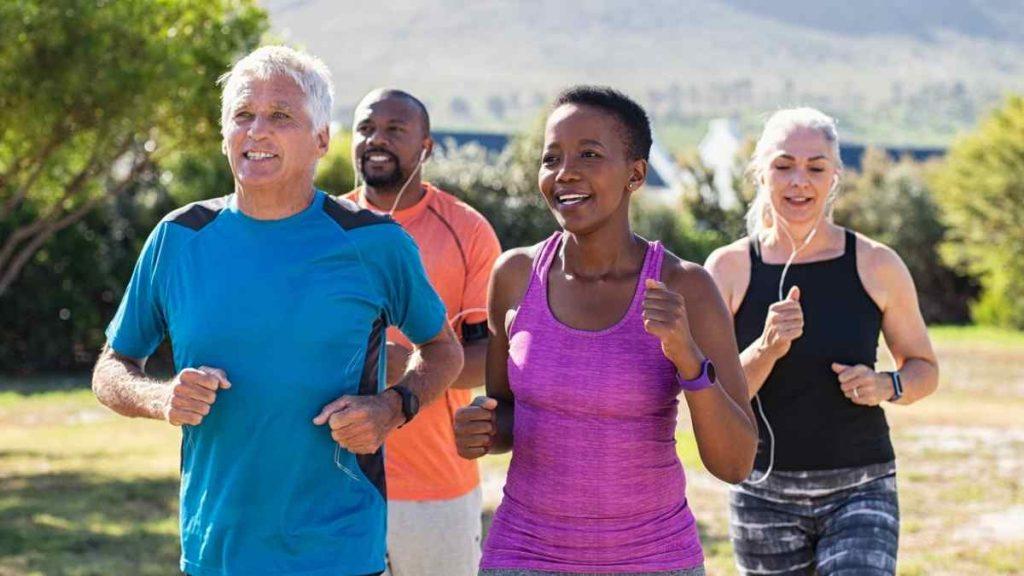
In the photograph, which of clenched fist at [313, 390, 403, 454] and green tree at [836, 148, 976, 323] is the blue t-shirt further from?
green tree at [836, 148, 976, 323]

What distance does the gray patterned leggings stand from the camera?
487 cm

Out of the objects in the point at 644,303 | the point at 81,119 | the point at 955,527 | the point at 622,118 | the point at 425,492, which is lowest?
the point at 955,527

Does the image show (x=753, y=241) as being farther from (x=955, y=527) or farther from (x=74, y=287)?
(x=74, y=287)

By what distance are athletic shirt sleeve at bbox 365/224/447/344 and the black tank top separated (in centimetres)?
146

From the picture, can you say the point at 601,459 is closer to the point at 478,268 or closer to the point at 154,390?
the point at 154,390

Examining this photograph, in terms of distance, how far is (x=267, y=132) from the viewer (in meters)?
3.85

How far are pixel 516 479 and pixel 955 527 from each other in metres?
8.18

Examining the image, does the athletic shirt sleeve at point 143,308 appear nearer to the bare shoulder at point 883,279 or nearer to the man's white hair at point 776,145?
the man's white hair at point 776,145

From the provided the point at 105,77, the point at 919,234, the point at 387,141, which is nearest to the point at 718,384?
the point at 387,141

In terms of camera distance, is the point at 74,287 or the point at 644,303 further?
the point at 74,287

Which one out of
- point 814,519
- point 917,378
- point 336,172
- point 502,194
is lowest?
point 814,519

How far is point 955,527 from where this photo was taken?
11203 millimetres

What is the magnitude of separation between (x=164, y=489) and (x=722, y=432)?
10.4 metres

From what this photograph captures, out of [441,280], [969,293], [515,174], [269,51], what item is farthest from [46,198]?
[969,293]
